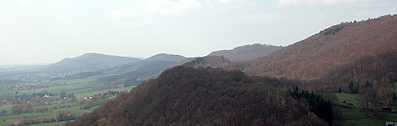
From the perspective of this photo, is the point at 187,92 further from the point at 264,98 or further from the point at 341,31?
the point at 341,31

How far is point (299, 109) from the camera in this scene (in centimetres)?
5006

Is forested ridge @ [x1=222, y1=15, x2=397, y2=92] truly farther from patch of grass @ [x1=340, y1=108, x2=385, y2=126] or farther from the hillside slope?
patch of grass @ [x1=340, y1=108, x2=385, y2=126]

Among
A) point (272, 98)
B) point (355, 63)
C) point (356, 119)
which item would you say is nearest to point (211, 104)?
point (272, 98)

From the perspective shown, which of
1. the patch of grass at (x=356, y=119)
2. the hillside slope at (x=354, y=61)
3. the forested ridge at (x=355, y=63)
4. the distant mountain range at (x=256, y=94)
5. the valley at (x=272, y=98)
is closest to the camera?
the patch of grass at (x=356, y=119)

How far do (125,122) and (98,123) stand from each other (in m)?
14.9

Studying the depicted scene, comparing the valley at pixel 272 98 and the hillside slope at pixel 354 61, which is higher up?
the hillside slope at pixel 354 61

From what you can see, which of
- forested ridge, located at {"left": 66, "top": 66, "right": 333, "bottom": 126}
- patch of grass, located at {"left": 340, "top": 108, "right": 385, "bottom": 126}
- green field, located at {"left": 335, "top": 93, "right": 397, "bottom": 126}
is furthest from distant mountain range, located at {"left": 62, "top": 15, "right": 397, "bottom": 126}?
green field, located at {"left": 335, "top": 93, "right": 397, "bottom": 126}

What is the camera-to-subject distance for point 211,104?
65.2m

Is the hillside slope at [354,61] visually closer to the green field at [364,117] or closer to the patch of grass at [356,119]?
the green field at [364,117]

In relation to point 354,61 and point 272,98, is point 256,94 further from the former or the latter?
point 354,61

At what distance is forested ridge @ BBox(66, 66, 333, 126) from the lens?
5131cm

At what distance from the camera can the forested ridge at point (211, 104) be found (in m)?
51.3

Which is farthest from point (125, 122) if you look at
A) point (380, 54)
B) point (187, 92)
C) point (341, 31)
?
point (341, 31)

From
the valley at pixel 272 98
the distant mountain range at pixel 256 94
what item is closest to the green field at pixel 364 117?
the valley at pixel 272 98
